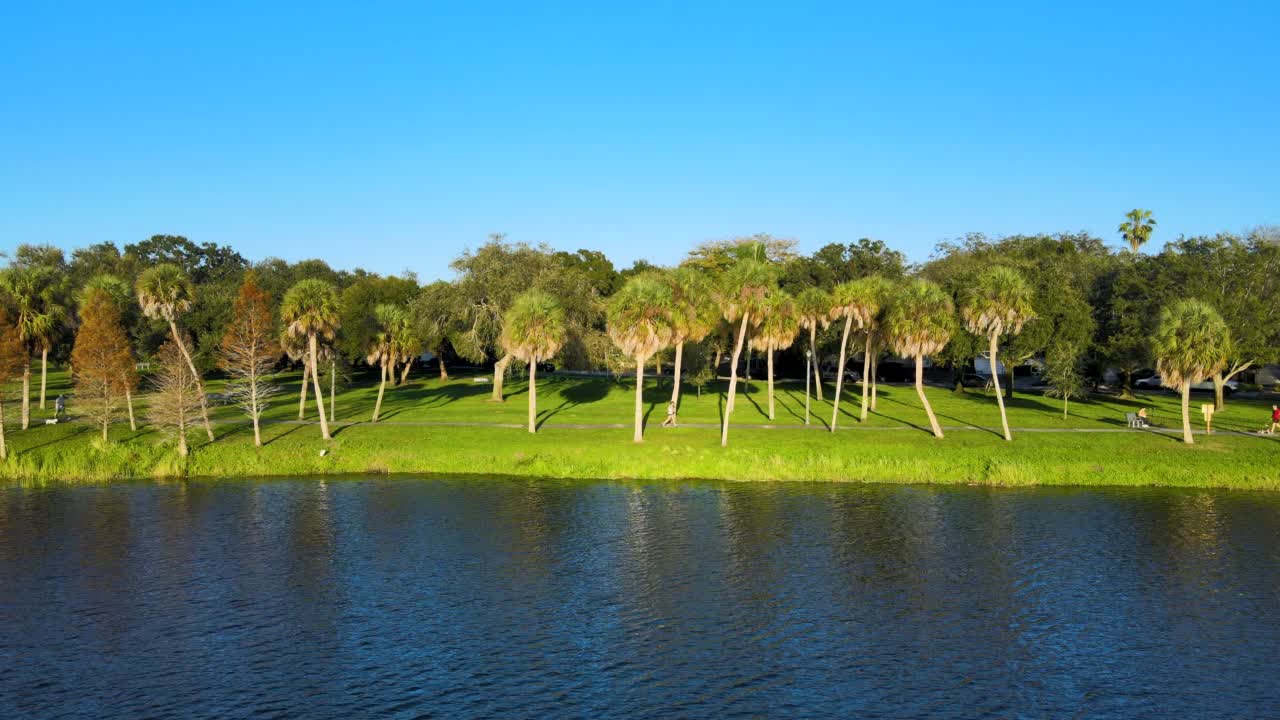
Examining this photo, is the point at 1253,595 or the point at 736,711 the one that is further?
the point at 1253,595

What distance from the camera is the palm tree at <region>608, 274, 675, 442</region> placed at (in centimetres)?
4844

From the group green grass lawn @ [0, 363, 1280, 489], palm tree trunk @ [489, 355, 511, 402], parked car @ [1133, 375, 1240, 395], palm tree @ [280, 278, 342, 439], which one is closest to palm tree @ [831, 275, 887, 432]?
green grass lawn @ [0, 363, 1280, 489]

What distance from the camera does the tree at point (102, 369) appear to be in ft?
165

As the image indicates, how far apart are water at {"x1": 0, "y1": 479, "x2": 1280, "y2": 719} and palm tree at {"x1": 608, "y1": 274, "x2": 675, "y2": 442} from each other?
9753mm

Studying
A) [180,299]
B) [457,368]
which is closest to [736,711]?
[180,299]

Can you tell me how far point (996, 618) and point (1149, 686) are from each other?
4.87 m

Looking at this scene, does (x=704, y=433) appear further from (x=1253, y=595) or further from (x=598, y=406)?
(x=1253, y=595)

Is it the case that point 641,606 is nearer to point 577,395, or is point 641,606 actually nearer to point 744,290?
point 744,290

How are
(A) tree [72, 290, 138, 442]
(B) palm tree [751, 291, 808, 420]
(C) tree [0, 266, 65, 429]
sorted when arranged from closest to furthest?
1. (A) tree [72, 290, 138, 442]
2. (B) palm tree [751, 291, 808, 420]
3. (C) tree [0, 266, 65, 429]

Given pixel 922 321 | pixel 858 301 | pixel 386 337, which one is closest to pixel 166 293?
pixel 386 337

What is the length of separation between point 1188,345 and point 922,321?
1302cm

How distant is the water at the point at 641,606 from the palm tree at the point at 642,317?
9753mm

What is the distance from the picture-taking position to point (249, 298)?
6881 centimetres

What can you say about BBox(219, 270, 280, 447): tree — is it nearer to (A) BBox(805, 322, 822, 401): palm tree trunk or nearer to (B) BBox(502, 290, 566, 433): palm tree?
(B) BBox(502, 290, 566, 433): palm tree
